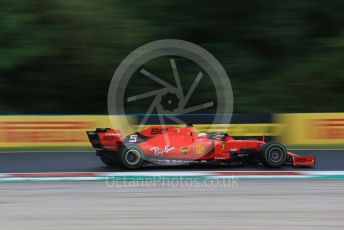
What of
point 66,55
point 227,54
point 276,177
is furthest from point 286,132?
point 66,55

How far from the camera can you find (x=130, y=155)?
1056 cm

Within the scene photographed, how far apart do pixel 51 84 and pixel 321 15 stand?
11.2 metres

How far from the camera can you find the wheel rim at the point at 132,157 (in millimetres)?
10547

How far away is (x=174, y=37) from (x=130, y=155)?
13601 millimetres

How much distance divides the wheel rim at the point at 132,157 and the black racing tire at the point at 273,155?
7.27 ft

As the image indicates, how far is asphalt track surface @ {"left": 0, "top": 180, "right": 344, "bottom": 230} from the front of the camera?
267 inches

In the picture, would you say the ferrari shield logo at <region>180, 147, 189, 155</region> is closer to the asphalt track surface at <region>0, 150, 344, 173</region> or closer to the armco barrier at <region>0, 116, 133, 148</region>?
the asphalt track surface at <region>0, 150, 344, 173</region>

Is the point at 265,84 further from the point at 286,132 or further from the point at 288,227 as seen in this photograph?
the point at 288,227

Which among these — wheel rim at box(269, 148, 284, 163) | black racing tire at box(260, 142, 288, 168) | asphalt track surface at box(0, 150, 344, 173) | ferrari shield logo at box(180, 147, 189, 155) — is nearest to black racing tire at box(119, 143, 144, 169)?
asphalt track surface at box(0, 150, 344, 173)

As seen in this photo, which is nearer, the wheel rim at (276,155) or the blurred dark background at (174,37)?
the wheel rim at (276,155)

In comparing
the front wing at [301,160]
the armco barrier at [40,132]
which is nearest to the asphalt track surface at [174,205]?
the front wing at [301,160]

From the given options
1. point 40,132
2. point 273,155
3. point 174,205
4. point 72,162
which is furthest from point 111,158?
point 40,132

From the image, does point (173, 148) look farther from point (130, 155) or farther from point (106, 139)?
point (106, 139)

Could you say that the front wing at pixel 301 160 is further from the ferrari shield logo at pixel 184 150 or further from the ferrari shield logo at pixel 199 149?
the ferrari shield logo at pixel 184 150
